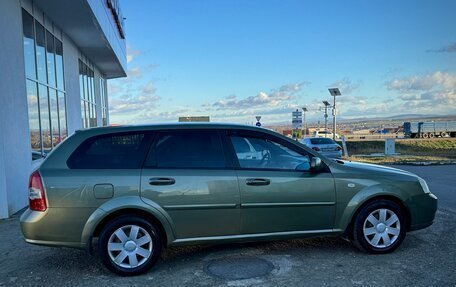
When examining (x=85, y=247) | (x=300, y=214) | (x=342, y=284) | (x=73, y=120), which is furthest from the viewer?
(x=73, y=120)

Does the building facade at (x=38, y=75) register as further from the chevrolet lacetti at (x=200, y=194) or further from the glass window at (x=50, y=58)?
the chevrolet lacetti at (x=200, y=194)

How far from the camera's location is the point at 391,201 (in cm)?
461

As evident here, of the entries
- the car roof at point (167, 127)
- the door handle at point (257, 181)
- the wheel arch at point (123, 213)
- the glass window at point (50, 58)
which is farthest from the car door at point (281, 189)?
the glass window at point (50, 58)

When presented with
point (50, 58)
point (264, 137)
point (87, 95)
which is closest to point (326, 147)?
point (87, 95)

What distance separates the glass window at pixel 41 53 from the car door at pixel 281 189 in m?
7.13

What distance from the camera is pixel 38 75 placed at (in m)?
9.20

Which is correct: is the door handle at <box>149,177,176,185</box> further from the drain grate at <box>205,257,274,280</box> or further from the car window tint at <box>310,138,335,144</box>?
the car window tint at <box>310,138,335,144</box>

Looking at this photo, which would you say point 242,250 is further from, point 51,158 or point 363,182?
point 51,158

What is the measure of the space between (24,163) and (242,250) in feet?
18.1

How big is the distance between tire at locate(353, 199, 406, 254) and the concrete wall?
20.1 ft

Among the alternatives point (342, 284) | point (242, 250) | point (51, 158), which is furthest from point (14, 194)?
point (342, 284)

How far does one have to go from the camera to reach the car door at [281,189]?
14.0ft

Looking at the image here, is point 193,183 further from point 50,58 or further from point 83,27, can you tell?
point 83,27

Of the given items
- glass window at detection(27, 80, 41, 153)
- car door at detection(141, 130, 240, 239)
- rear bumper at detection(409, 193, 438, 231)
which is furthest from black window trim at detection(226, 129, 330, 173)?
glass window at detection(27, 80, 41, 153)
